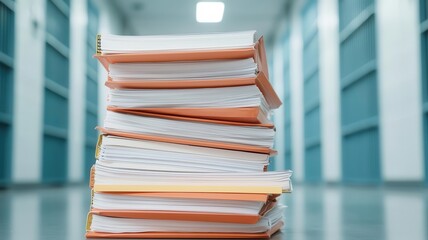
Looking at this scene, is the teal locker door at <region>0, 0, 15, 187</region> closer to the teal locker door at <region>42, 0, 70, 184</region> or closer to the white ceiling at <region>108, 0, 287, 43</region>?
the teal locker door at <region>42, 0, 70, 184</region>

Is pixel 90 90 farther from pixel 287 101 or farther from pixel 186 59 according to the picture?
pixel 186 59

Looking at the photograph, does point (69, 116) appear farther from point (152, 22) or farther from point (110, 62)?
point (110, 62)

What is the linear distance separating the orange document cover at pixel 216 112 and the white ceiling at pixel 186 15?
1499 centimetres

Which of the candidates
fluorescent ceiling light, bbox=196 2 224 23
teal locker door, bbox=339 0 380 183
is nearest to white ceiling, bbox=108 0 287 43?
fluorescent ceiling light, bbox=196 2 224 23

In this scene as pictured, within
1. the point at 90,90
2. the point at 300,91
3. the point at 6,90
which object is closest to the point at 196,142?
the point at 6,90

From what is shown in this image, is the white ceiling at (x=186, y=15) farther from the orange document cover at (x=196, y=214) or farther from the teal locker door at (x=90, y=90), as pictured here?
the orange document cover at (x=196, y=214)

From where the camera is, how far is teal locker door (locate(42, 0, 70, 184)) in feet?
37.7

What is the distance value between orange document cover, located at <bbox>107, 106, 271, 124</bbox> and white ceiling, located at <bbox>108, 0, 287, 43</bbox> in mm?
14987

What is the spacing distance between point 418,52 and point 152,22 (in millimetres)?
12777

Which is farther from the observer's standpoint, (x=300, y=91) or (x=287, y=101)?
(x=287, y=101)

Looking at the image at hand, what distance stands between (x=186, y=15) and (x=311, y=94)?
18.2ft

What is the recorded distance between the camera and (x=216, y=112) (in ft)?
5.20

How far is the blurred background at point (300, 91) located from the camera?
307 inches

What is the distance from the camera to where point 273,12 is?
18.2 m
